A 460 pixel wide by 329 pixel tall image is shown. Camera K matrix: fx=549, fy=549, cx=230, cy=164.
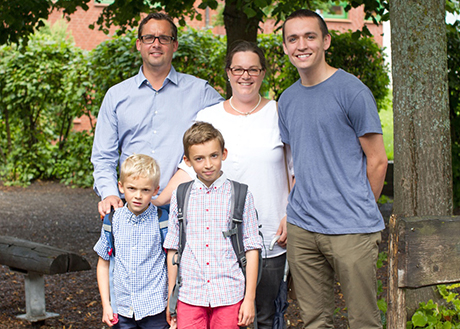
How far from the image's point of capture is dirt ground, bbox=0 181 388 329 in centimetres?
449

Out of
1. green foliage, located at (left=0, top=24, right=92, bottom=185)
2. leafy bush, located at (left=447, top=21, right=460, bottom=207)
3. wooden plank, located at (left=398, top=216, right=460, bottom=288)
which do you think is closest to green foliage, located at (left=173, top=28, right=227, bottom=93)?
green foliage, located at (left=0, top=24, right=92, bottom=185)

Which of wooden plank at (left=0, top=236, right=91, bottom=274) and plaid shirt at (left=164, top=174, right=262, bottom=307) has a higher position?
plaid shirt at (left=164, top=174, right=262, bottom=307)

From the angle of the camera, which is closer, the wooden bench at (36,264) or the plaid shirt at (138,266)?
the plaid shirt at (138,266)

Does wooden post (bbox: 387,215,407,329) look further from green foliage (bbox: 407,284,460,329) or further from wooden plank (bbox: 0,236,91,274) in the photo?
wooden plank (bbox: 0,236,91,274)

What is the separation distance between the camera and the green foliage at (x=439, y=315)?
11.5 feet

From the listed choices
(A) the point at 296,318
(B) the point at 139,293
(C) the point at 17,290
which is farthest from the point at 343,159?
(C) the point at 17,290

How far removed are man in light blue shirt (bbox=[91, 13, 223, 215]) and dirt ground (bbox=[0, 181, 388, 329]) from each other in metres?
1.88

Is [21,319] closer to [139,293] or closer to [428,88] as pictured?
[139,293]

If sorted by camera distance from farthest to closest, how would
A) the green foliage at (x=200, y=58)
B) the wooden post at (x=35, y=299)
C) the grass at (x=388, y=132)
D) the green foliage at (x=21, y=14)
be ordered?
1. the grass at (x=388, y=132)
2. the green foliage at (x=200, y=58)
3. the green foliage at (x=21, y=14)
4. the wooden post at (x=35, y=299)

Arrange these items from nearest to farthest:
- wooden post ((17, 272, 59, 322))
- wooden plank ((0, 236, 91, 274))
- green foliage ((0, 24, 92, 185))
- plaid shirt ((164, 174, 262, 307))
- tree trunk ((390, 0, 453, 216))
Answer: plaid shirt ((164, 174, 262, 307)), tree trunk ((390, 0, 453, 216)), wooden plank ((0, 236, 91, 274)), wooden post ((17, 272, 59, 322)), green foliage ((0, 24, 92, 185))

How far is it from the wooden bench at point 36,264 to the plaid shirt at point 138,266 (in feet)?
5.14

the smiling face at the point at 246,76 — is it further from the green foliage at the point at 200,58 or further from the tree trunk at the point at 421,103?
the green foliage at the point at 200,58

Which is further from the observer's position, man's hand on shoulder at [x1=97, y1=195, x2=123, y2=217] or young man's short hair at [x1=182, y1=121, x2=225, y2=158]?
man's hand on shoulder at [x1=97, y1=195, x2=123, y2=217]

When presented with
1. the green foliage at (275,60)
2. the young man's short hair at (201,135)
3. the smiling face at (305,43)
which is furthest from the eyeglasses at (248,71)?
the green foliage at (275,60)
